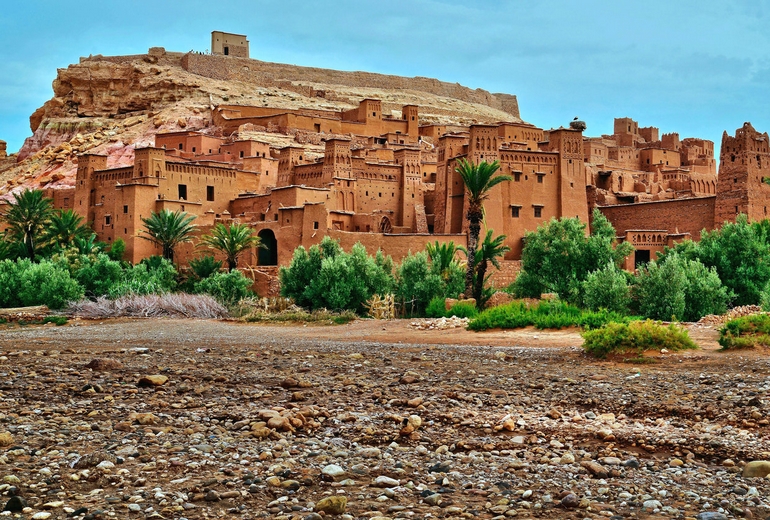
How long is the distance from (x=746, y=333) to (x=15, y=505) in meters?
13.4

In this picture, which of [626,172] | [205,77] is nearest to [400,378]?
[626,172]

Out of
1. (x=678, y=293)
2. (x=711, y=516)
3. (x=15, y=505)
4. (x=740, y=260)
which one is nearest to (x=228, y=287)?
(x=678, y=293)

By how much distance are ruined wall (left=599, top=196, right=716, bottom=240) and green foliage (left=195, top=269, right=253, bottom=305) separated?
19992 mm

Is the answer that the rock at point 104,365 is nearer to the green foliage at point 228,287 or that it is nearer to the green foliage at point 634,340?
the green foliage at point 634,340

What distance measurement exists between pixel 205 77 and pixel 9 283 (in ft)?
142

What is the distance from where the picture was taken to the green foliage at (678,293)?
23.3 meters

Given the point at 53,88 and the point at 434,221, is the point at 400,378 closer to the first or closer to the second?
the point at 434,221

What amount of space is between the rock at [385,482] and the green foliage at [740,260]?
22.7 meters

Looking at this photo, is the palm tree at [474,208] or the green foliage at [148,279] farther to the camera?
the green foliage at [148,279]

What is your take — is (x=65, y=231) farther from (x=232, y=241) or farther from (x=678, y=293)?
(x=678, y=293)

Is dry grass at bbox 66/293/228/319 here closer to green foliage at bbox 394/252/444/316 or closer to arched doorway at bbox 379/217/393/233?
green foliage at bbox 394/252/444/316

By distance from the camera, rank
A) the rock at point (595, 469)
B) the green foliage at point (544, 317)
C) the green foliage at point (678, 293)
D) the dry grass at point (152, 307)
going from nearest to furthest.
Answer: the rock at point (595, 469), the green foliage at point (544, 317), the green foliage at point (678, 293), the dry grass at point (152, 307)

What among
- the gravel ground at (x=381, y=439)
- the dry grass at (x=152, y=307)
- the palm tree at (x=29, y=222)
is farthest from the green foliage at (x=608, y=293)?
the palm tree at (x=29, y=222)

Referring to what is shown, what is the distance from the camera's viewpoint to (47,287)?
3262cm
